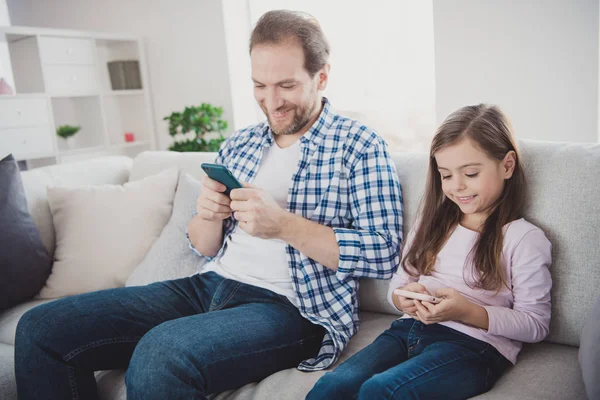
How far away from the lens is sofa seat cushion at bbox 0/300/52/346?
1608mm

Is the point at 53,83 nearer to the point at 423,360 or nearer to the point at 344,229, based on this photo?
the point at 344,229

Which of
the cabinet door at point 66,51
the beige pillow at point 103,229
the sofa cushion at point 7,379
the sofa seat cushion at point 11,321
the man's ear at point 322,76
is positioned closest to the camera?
the sofa cushion at point 7,379

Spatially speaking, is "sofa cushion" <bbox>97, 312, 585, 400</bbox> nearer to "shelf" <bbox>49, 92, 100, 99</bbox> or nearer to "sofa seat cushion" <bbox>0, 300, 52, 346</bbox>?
"sofa seat cushion" <bbox>0, 300, 52, 346</bbox>

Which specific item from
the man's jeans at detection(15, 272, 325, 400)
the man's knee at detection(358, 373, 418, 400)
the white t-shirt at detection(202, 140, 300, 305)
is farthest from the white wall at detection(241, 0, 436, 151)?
the man's knee at detection(358, 373, 418, 400)

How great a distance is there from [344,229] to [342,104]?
2.23 metres

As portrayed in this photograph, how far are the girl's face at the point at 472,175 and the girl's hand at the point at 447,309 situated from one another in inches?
8.9

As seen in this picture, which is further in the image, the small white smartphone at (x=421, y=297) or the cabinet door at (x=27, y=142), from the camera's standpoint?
the cabinet door at (x=27, y=142)

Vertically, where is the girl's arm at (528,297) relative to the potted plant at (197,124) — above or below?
below

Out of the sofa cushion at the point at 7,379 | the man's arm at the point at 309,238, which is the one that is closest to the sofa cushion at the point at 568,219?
the man's arm at the point at 309,238

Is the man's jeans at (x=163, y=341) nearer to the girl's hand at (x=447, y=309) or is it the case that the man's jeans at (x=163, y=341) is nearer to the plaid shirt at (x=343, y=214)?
the plaid shirt at (x=343, y=214)

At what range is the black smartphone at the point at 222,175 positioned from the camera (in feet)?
4.04

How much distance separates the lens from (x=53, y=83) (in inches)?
141

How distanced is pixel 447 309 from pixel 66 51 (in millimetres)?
3436

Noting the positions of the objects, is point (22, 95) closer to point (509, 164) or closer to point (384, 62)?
point (384, 62)
